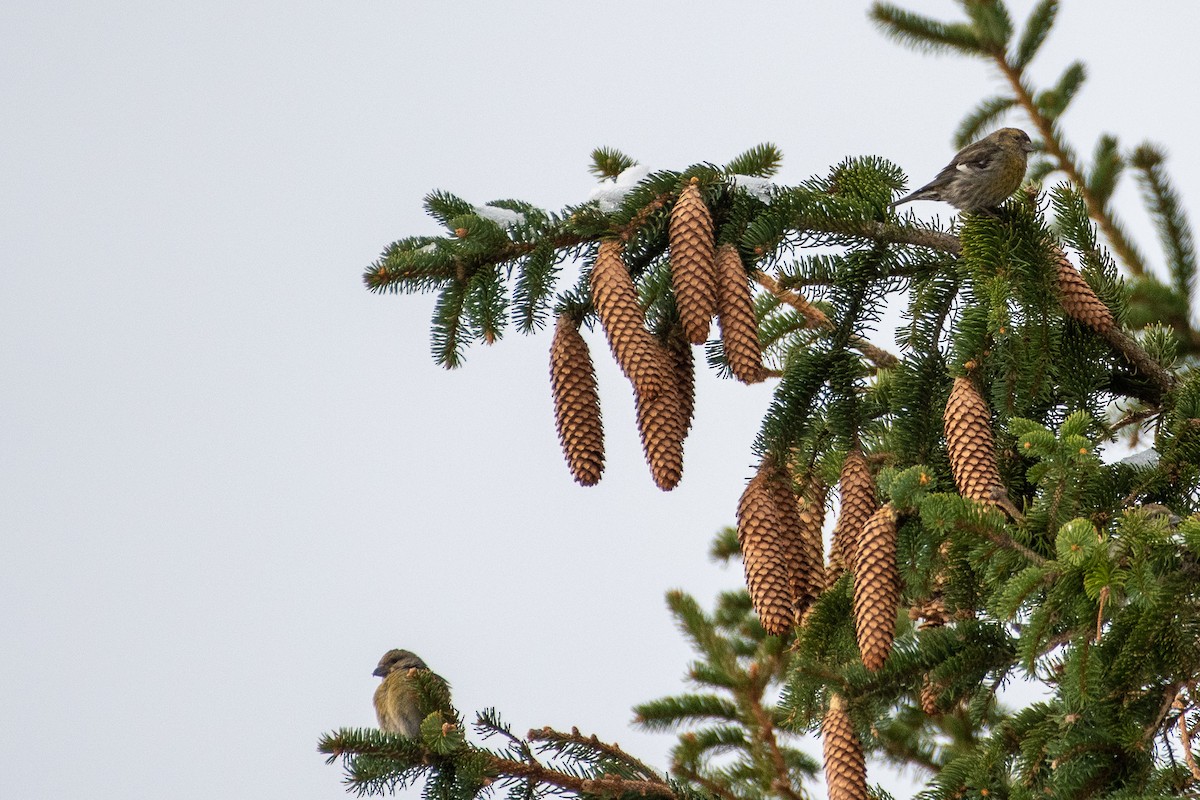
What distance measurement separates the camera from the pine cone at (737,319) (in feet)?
9.35

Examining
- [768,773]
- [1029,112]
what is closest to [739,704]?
[768,773]

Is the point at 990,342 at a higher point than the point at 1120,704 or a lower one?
higher

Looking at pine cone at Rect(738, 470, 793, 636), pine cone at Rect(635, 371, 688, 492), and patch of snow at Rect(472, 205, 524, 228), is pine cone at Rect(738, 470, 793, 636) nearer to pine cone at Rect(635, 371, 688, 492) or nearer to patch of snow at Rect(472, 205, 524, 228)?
pine cone at Rect(635, 371, 688, 492)

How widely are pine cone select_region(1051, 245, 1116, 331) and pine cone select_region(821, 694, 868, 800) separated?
3.66 ft

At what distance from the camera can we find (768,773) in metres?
4.76

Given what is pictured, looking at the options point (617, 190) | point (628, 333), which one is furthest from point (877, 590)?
point (617, 190)

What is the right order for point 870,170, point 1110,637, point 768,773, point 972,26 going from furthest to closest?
point 972,26 < point 768,773 < point 870,170 < point 1110,637

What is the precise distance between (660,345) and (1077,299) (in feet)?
3.41

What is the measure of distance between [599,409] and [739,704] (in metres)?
2.20

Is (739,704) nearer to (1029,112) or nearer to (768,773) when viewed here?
(768,773)

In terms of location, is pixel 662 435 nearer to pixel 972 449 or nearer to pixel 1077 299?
pixel 972 449

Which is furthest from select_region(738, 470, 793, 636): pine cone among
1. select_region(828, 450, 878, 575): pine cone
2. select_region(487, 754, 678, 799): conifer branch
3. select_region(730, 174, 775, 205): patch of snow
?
select_region(730, 174, 775, 205): patch of snow

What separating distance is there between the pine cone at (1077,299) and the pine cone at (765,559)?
0.88 m

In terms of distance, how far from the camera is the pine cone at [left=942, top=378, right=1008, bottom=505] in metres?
2.84
